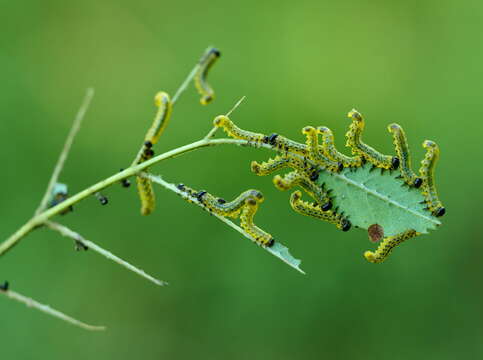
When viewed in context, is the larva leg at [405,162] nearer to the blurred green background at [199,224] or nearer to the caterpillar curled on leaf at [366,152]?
the caterpillar curled on leaf at [366,152]

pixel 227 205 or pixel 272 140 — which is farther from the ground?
pixel 272 140

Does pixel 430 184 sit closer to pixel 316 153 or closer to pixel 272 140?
pixel 316 153

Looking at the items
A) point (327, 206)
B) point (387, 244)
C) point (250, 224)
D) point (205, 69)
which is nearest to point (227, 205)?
point (250, 224)

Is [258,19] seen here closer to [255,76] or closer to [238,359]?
[255,76]

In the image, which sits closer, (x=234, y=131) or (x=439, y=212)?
(x=439, y=212)

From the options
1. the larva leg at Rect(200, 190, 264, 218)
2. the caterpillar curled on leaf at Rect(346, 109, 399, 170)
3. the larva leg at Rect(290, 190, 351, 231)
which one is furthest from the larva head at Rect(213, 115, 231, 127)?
the caterpillar curled on leaf at Rect(346, 109, 399, 170)
